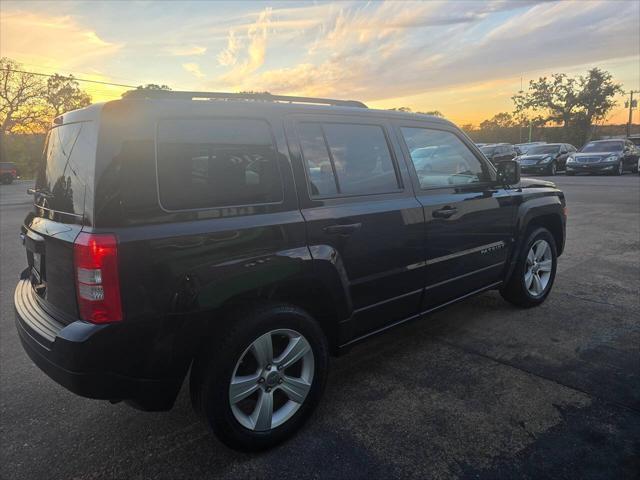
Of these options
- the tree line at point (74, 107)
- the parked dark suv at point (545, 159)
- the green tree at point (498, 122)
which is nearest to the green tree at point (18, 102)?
the tree line at point (74, 107)

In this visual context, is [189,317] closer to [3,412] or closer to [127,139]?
[127,139]

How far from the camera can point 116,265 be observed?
6.46 feet

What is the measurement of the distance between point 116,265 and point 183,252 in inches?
11.4

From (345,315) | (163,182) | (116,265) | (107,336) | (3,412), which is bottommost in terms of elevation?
(3,412)

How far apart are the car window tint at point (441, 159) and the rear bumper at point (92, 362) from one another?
7.31 feet

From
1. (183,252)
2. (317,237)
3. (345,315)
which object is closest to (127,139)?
(183,252)

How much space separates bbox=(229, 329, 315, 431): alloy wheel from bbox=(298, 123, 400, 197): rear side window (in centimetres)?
88

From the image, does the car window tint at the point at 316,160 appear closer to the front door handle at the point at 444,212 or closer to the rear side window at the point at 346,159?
the rear side window at the point at 346,159

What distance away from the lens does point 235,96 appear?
2635 mm

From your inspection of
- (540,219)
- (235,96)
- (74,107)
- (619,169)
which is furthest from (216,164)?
(74,107)

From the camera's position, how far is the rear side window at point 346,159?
2.72 meters

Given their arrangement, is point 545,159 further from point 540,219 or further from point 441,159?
point 441,159

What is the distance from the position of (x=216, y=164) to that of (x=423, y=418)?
6.21ft

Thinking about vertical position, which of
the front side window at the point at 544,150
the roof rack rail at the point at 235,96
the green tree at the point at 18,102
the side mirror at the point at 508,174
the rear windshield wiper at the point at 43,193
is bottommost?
the rear windshield wiper at the point at 43,193
